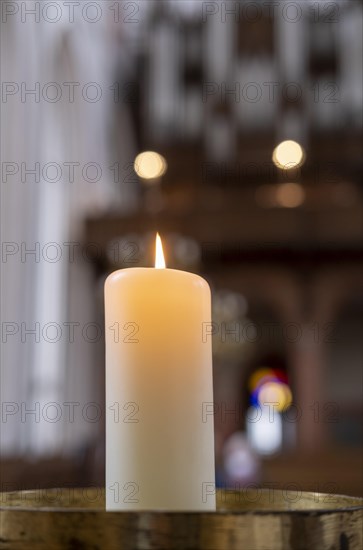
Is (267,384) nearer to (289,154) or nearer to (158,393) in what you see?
(289,154)

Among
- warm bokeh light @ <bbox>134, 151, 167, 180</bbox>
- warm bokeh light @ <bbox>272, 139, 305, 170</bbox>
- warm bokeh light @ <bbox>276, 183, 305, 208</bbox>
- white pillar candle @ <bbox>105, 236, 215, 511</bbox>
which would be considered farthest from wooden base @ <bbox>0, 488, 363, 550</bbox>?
warm bokeh light @ <bbox>134, 151, 167, 180</bbox>

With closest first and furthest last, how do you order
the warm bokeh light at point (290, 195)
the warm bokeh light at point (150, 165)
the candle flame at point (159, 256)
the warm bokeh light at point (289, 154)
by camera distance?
the candle flame at point (159, 256), the warm bokeh light at point (290, 195), the warm bokeh light at point (289, 154), the warm bokeh light at point (150, 165)

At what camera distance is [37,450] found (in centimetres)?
627

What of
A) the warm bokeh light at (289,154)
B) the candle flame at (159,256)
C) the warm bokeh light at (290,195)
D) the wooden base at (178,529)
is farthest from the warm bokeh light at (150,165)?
the wooden base at (178,529)

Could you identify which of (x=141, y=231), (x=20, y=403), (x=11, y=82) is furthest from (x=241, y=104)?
(x=20, y=403)

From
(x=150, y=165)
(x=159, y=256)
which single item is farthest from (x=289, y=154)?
(x=159, y=256)

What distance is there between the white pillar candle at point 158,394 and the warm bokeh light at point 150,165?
26.7 feet

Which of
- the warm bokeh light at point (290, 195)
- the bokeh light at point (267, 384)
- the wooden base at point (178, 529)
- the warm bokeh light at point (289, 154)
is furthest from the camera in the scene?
the bokeh light at point (267, 384)

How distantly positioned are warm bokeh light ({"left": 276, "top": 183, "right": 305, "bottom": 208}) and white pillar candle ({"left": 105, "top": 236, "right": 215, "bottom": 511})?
688 cm

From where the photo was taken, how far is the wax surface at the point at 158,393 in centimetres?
30

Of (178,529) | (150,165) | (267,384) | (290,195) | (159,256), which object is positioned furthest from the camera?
(267,384)

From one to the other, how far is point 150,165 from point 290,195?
6.13 ft

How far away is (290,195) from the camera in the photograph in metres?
7.49

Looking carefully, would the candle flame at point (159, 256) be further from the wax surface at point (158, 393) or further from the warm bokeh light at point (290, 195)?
the warm bokeh light at point (290, 195)
